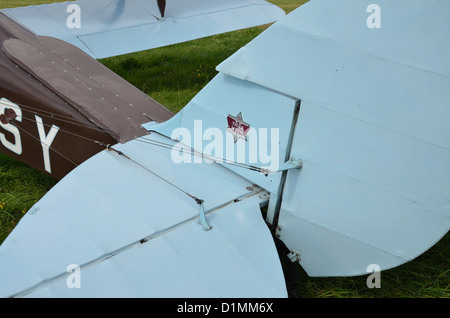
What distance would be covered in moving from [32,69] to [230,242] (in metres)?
2.50

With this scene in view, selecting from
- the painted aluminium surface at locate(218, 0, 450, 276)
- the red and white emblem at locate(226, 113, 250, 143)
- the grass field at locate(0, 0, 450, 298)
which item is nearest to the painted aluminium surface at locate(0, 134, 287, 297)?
the red and white emblem at locate(226, 113, 250, 143)

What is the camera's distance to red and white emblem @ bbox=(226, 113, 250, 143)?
3119mm

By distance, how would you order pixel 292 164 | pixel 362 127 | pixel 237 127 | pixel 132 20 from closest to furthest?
pixel 362 127
pixel 292 164
pixel 237 127
pixel 132 20

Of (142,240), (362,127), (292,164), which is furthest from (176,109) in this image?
(362,127)

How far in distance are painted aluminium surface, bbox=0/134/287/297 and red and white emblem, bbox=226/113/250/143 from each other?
276 mm

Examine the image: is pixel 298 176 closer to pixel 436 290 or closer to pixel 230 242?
pixel 230 242

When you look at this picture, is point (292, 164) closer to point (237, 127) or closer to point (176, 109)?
point (237, 127)

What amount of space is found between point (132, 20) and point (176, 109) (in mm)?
1552

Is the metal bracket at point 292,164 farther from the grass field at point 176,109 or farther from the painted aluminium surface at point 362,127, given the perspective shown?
the grass field at point 176,109

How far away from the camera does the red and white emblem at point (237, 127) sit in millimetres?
3119

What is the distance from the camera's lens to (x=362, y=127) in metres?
2.63

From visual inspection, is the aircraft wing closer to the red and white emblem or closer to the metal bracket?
the red and white emblem

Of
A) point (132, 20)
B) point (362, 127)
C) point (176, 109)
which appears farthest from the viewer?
point (132, 20)
